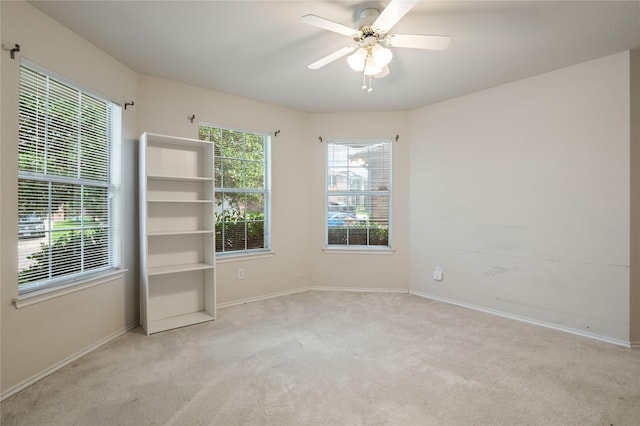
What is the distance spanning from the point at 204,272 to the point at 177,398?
1.68 meters

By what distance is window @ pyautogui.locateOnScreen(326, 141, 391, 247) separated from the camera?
4.52 m

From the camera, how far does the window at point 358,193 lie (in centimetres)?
452

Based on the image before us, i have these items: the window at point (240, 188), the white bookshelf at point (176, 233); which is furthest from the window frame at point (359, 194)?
the white bookshelf at point (176, 233)

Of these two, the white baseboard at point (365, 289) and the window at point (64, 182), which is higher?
the window at point (64, 182)

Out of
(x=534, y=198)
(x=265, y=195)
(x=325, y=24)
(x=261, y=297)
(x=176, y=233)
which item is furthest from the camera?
(x=265, y=195)

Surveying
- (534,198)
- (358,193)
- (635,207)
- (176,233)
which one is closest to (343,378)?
(176,233)

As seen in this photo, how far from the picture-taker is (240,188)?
13.1ft

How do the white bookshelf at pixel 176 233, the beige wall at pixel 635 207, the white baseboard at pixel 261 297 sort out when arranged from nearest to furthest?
the beige wall at pixel 635 207
the white bookshelf at pixel 176 233
the white baseboard at pixel 261 297

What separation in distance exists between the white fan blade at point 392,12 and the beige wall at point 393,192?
2468 millimetres

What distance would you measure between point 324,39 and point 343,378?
8.34 ft

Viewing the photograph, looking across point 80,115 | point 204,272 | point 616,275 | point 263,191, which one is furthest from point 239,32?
point 616,275

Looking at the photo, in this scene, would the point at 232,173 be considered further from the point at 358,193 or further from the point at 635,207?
the point at 635,207

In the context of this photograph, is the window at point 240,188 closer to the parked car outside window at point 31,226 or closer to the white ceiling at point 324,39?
the white ceiling at point 324,39

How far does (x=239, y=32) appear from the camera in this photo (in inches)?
96.4
